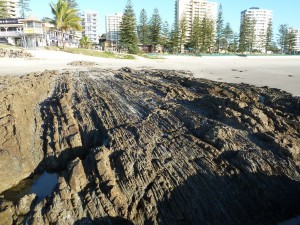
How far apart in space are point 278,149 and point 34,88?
10.5 meters

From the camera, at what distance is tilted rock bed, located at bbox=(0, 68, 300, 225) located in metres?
4.61

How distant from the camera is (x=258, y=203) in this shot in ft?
15.9

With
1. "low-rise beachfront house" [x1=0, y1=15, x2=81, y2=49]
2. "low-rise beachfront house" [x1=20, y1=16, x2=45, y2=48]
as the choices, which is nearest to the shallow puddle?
"low-rise beachfront house" [x1=0, y1=15, x2=81, y2=49]

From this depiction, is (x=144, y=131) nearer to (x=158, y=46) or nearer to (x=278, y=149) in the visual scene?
(x=278, y=149)

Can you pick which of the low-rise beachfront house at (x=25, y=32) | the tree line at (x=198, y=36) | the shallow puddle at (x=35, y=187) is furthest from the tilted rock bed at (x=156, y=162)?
the tree line at (x=198, y=36)

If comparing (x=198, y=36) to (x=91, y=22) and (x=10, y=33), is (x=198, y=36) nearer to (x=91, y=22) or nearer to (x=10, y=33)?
(x=10, y=33)

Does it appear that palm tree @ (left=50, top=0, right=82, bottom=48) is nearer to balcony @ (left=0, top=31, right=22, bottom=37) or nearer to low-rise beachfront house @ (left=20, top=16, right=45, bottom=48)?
low-rise beachfront house @ (left=20, top=16, right=45, bottom=48)

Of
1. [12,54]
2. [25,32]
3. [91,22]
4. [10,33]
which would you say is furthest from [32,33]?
[91,22]

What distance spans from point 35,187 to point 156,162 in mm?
2615

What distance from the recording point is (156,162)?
5.60 m

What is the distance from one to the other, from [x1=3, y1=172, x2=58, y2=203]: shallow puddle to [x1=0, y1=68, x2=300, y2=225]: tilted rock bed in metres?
0.20

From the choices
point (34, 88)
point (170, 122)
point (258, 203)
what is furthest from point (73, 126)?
point (34, 88)

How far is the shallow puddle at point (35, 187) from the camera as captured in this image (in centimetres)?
559

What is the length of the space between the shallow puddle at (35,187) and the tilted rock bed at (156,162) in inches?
7.9
